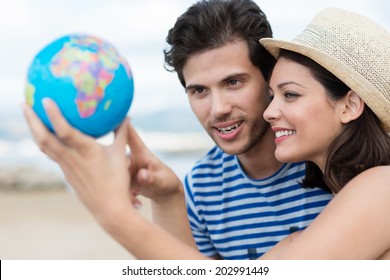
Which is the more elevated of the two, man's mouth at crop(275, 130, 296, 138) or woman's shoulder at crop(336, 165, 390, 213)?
man's mouth at crop(275, 130, 296, 138)

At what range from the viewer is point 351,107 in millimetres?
3701

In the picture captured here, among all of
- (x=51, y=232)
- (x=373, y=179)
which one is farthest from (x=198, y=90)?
(x=51, y=232)

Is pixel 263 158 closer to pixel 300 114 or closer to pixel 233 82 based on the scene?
pixel 233 82

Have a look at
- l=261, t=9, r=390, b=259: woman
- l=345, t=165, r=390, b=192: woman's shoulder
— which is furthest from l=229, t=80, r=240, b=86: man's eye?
l=345, t=165, r=390, b=192: woman's shoulder

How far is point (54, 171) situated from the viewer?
1552 cm

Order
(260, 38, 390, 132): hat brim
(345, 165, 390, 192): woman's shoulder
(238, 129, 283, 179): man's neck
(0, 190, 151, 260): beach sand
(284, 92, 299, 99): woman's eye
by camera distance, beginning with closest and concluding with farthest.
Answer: (345, 165, 390, 192): woman's shoulder < (260, 38, 390, 132): hat brim < (284, 92, 299, 99): woman's eye < (238, 129, 283, 179): man's neck < (0, 190, 151, 260): beach sand

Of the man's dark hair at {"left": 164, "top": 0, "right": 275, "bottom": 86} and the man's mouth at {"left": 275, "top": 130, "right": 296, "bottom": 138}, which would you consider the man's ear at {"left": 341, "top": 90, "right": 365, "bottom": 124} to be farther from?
the man's dark hair at {"left": 164, "top": 0, "right": 275, "bottom": 86}

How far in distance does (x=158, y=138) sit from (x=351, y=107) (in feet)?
64.9

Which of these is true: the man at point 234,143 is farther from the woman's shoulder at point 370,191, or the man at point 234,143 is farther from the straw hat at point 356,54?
the woman's shoulder at point 370,191

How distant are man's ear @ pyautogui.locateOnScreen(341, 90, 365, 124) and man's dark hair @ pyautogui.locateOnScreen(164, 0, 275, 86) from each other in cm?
80

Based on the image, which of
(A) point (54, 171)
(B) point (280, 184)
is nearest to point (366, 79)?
(B) point (280, 184)

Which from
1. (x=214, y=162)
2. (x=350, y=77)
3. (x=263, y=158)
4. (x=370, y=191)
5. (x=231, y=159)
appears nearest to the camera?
(x=370, y=191)

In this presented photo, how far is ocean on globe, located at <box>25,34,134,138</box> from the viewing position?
281 cm
